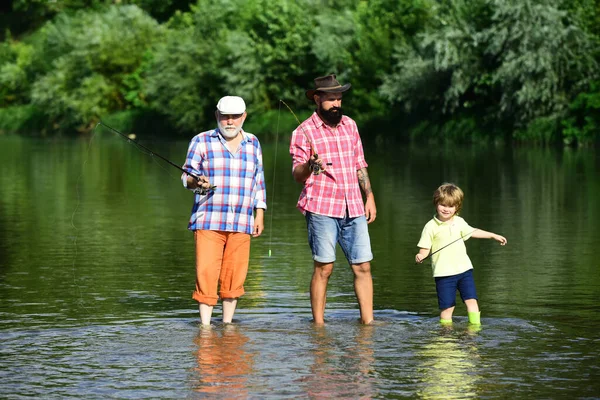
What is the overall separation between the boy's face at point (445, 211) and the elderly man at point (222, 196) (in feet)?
4.14

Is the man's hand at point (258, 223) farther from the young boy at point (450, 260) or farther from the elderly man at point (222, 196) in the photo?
the young boy at point (450, 260)

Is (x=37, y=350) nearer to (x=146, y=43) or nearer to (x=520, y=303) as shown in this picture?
(x=520, y=303)

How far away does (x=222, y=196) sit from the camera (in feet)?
31.9

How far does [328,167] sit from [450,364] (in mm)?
1919

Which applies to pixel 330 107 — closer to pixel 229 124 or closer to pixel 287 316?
pixel 229 124

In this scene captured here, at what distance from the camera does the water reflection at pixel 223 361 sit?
7704 millimetres

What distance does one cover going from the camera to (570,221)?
18.1 metres

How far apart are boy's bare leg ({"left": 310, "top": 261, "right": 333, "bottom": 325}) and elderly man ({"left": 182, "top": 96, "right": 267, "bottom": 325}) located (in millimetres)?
529

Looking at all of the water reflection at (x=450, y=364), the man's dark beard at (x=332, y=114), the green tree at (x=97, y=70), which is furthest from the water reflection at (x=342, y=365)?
the green tree at (x=97, y=70)

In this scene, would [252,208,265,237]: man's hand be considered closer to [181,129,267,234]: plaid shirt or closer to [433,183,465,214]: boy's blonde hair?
[181,129,267,234]: plaid shirt

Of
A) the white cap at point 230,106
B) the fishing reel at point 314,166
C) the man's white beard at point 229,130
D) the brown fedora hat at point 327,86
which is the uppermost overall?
the brown fedora hat at point 327,86

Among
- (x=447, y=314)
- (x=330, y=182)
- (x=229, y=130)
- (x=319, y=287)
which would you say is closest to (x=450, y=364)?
(x=447, y=314)

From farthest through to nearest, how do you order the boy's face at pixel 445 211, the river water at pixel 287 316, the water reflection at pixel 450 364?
1. the boy's face at pixel 445 211
2. the river water at pixel 287 316
3. the water reflection at pixel 450 364

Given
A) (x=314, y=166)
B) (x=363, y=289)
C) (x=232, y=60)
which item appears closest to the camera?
(x=314, y=166)
